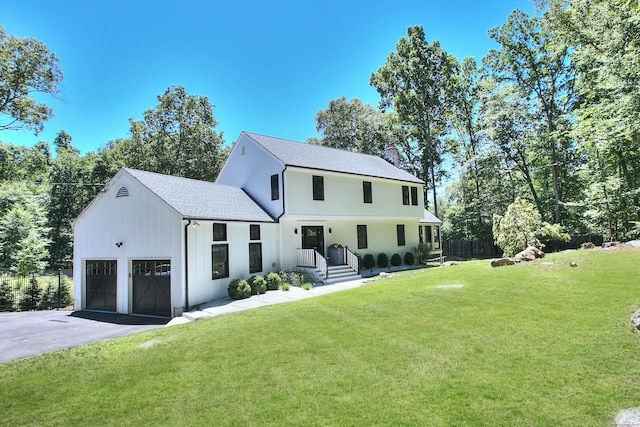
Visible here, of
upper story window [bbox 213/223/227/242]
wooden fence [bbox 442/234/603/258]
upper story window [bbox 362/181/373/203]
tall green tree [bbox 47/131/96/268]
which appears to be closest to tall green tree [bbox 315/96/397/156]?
wooden fence [bbox 442/234/603/258]

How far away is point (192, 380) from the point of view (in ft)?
16.6

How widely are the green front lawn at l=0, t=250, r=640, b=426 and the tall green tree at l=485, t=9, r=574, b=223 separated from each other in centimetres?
2275

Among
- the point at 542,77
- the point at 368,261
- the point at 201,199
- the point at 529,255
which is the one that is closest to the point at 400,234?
the point at 368,261

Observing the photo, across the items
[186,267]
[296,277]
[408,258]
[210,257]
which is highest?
[210,257]

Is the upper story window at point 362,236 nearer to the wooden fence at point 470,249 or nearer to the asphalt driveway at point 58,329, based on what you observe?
the asphalt driveway at point 58,329

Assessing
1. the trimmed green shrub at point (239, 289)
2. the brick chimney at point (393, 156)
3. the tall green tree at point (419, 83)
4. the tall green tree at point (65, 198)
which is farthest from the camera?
the tall green tree at point (419, 83)

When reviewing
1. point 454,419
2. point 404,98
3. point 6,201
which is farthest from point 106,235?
point 404,98

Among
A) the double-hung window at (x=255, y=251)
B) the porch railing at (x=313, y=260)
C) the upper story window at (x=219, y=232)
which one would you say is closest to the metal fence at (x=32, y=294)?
the upper story window at (x=219, y=232)

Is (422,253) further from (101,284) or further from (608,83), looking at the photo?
(101,284)

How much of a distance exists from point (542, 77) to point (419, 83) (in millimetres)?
10275

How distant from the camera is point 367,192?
2052cm

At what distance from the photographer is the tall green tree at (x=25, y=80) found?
871 inches

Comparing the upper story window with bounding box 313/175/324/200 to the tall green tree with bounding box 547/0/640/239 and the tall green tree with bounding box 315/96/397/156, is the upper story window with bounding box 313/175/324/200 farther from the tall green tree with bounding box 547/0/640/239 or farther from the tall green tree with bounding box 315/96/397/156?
the tall green tree with bounding box 315/96/397/156

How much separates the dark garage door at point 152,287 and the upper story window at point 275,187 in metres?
6.35
